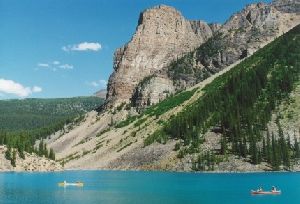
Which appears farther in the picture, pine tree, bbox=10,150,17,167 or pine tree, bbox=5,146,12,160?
pine tree, bbox=5,146,12,160

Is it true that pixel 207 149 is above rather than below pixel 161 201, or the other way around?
above

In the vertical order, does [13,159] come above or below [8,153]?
below

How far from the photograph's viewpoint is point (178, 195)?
9912 centimetres

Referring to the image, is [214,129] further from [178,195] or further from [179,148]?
[178,195]

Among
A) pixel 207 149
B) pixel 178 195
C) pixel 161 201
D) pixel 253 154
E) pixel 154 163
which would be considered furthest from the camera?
pixel 154 163

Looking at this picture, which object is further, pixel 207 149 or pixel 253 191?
pixel 207 149

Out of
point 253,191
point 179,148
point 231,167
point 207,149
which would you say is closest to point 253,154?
point 231,167

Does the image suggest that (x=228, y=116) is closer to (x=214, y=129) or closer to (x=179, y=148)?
(x=214, y=129)

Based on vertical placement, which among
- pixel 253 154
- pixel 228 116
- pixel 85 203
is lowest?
pixel 85 203

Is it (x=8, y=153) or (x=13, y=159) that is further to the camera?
(x=13, y=159)

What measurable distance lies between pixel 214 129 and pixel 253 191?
316 ft

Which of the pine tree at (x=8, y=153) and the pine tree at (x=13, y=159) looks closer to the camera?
the pine tree at (x=13, y=159)

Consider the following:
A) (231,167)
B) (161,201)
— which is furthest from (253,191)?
(231,167)

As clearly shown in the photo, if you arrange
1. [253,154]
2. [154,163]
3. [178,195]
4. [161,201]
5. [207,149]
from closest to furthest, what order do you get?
1. [161,201]
2. [178,195]
3. [253,154]
4. [207,149]
5. [154,163]
